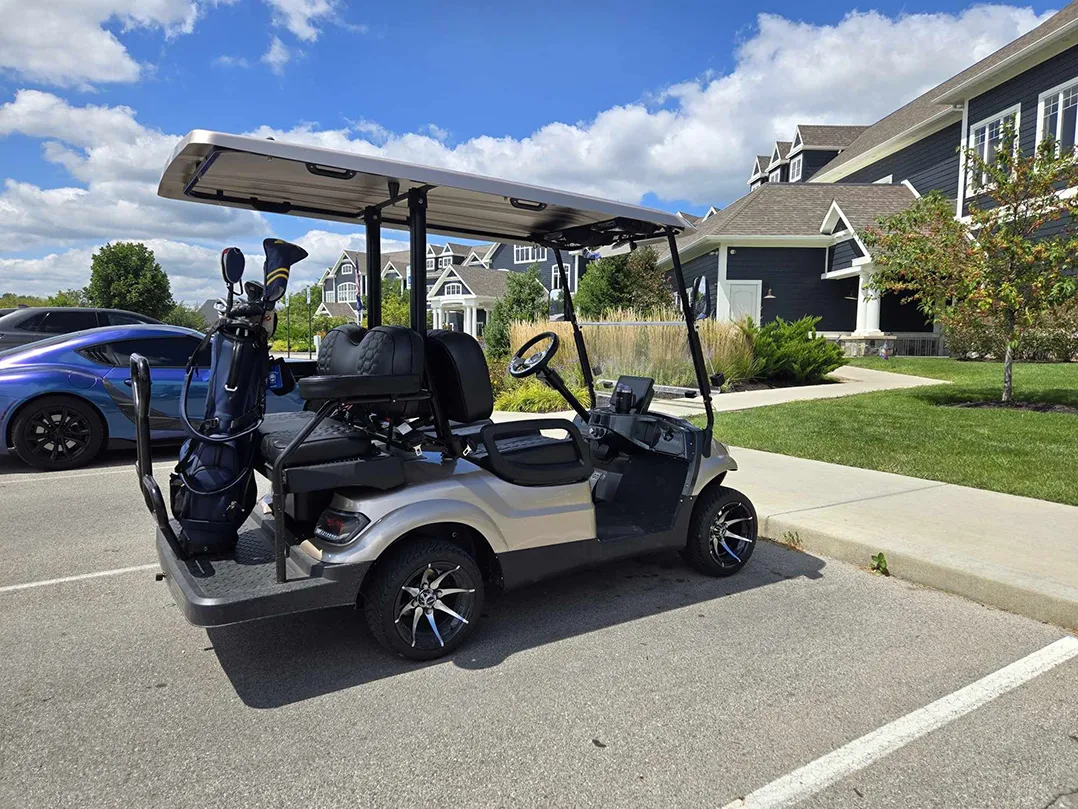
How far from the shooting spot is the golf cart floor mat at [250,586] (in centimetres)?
273

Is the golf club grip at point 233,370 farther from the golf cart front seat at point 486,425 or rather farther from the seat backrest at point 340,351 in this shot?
the golf cart front seat at point 486,425

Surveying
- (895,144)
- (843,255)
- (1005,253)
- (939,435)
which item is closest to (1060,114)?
(843,255)

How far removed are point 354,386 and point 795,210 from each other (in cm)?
2378

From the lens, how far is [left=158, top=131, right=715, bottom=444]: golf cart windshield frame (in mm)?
2949

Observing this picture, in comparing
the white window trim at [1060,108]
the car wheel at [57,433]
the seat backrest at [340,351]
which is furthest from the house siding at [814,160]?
the seat backrest at [340,351]

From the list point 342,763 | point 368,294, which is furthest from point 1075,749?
point 368,294

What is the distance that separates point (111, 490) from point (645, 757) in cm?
565

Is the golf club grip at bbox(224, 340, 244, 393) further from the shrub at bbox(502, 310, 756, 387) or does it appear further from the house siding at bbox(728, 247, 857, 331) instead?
the house siding at bbox(728, 247, 857, 331)

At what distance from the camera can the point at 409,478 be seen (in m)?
3.22

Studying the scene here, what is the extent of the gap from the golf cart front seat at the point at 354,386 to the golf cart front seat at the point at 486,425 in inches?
7.2

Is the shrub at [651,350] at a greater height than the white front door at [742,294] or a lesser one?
lesser

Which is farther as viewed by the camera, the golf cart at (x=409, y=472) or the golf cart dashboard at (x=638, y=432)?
the golf cart dashboard at (x=638, y=432)

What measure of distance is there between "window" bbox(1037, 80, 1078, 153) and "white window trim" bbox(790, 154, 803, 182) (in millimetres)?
17764

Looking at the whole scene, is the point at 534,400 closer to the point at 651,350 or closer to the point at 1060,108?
the point at 651,350
